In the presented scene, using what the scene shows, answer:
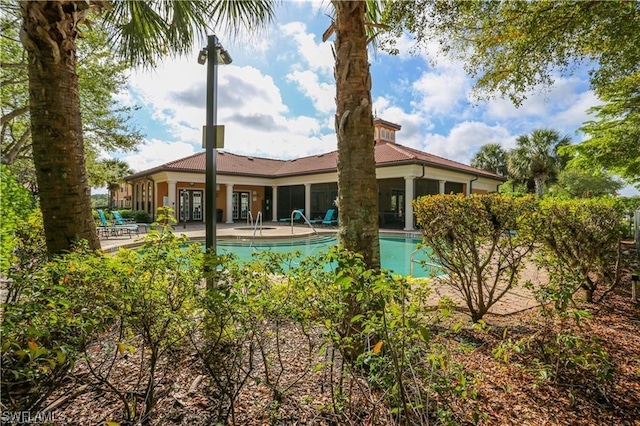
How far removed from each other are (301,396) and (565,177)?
37.4 metres

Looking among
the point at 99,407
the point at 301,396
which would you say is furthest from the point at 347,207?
the point at 99,407

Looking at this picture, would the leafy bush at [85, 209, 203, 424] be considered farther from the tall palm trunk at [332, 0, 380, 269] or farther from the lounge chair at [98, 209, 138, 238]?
the lounge chair at [98, 209, 138, 238]

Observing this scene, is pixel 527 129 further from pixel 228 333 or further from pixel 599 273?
pixel 228 333

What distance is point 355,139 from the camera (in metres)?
3.02

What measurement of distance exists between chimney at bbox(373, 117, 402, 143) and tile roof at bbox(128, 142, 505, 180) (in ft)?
2.48

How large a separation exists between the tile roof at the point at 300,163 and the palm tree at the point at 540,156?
7594 mm

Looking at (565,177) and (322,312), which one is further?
(565,177)

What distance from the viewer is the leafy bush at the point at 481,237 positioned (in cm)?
384

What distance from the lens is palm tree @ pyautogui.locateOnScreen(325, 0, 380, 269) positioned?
301 cm

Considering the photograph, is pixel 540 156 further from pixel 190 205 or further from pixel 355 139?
pixel 355 139

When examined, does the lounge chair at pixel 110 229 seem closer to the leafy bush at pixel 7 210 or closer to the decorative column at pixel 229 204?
the decorative column at pixel 229 204

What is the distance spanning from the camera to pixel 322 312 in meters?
2.22

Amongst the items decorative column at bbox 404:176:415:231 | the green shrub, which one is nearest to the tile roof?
decorative column at bbox 404:176:415:231

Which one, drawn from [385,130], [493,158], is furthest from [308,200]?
[493,158]
